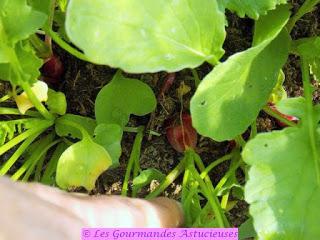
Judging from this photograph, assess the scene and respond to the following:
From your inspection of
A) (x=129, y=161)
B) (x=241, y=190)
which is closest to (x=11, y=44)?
(x=129, y=161)

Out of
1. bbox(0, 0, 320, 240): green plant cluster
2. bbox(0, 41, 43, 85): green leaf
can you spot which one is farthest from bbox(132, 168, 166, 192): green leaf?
bbox(0, 41, 43, 85): green leaf

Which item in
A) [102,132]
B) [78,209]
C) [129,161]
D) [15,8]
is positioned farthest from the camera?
[129,161]

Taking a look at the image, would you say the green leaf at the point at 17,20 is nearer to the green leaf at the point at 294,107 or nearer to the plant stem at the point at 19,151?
the plant stem at the point at 19,151

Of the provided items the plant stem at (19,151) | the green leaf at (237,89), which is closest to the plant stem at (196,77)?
the green leaf at (237,89)

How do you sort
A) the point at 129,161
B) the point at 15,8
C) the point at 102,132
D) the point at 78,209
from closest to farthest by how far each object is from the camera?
the point at 78,209 < the point at 15,8 < the point at 102,132 < the point at 129,161

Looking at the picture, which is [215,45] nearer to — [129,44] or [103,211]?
[129,44]

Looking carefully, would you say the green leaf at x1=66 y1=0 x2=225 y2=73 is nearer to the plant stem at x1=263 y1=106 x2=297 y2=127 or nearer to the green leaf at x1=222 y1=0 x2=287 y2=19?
the green leaf at x1=222 y1=0 x2=287 y2=19

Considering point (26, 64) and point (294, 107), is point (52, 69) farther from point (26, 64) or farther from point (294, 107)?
point (294, 107)
